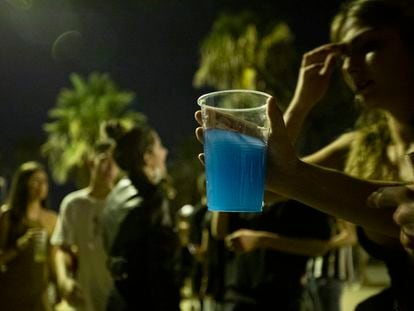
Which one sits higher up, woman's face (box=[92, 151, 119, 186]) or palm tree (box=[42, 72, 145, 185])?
woman's face (box=[92, 151, 119, 186])

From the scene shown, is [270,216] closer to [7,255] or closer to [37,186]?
[7,255]

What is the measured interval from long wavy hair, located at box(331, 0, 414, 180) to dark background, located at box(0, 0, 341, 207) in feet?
25.7

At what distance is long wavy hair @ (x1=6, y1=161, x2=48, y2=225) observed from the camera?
473cm

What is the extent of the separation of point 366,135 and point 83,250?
2460 mm

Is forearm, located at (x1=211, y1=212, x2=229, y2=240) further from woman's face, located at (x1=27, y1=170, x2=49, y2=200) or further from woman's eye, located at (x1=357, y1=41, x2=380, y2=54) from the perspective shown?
woman's face, located at (x1=27, y1=170, x2=49, y2=200)

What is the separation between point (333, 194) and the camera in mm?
1398

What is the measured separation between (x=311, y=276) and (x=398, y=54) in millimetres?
3494

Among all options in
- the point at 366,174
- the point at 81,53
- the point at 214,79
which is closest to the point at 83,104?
the point at 214,79

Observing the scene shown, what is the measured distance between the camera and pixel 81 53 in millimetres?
40281

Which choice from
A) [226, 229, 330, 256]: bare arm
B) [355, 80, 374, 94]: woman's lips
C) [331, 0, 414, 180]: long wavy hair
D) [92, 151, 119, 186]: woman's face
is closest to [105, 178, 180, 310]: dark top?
[226, 229, 330, 256]: bare arm

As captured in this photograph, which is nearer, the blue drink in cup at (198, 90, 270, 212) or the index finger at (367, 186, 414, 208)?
the index finger at (367, 186, 414, 208)

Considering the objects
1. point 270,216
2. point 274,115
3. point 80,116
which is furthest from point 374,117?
point 80,116

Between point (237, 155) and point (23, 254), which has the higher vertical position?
point (237, 155)

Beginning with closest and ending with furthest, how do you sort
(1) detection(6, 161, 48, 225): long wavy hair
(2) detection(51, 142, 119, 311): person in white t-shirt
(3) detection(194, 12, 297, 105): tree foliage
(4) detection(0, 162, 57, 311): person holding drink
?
(2) detection(51, 142, 119, 311): person in white t-shirt
(4) detection(0, 162, 57, 311): person holding drink
(1) detection(6, 161, 48, 225): long wavy hair
(3) detection(194, 12, 297, 105): tree foliage
